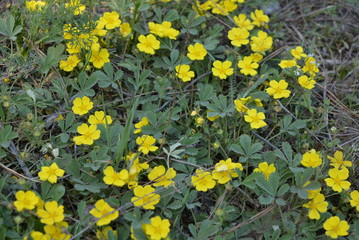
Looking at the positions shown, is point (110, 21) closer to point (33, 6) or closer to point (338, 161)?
point (33, 6)

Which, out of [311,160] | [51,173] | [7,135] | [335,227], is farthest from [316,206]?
[7,135]

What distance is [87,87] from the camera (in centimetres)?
264

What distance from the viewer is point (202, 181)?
7.61 ft

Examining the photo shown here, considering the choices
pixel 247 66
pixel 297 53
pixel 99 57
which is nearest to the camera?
pixel 99 57

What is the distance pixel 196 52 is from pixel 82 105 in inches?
33.3

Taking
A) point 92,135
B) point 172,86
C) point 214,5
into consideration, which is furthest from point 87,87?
point 214,5

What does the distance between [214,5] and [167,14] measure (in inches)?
16.0

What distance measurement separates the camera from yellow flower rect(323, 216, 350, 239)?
2.23 m

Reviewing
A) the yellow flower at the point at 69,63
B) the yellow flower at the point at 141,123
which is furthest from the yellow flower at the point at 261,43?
the yellow flower at the point at 69,63

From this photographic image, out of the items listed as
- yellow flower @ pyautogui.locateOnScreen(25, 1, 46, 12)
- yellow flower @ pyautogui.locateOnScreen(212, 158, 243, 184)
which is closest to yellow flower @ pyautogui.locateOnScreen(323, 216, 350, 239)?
yellow flower @ pyautogui.locateOnScreen(212, 158, 243, 184)

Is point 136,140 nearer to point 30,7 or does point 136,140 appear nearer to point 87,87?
point 87,87

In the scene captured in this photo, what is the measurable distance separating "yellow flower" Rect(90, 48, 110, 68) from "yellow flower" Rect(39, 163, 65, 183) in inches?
31.1

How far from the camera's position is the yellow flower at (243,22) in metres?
3.22

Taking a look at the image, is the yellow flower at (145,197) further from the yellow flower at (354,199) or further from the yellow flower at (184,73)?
the yellow flower at (354,199)
